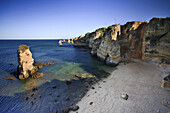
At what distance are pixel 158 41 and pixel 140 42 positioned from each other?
23.0 feet

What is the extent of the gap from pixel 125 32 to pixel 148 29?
31.8 ft

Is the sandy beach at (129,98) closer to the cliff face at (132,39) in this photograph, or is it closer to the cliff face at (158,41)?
the cliff face at (158,41)

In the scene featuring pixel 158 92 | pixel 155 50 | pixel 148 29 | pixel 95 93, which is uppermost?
pixel 148 29

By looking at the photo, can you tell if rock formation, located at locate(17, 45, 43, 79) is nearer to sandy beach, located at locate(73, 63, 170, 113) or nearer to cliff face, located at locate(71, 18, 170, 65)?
sandy beach, located at locate(73, 63, 170, 113)

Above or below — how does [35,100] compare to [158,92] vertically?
below

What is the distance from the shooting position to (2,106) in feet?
35.8

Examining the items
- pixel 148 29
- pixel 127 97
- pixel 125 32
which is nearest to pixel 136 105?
pixel 127 97

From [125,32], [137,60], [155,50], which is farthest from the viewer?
[125,32]

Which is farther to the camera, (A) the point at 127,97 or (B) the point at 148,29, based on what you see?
(B) the point at 148,29

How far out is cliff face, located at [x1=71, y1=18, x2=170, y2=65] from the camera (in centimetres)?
1617

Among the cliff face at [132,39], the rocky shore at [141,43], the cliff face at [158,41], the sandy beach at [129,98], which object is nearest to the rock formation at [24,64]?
the sandy beach at [129,98]

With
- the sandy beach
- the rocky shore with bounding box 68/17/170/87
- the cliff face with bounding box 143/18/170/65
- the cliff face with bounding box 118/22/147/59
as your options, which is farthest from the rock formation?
the cliff face with bounding box 118/22/147/59

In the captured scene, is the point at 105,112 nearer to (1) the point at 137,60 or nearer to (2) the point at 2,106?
(2) the point at 2,106

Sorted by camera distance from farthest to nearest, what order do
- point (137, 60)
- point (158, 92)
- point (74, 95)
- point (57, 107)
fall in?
point (137, 60), point (74, 95), point (158, 92), point (57, 107)
